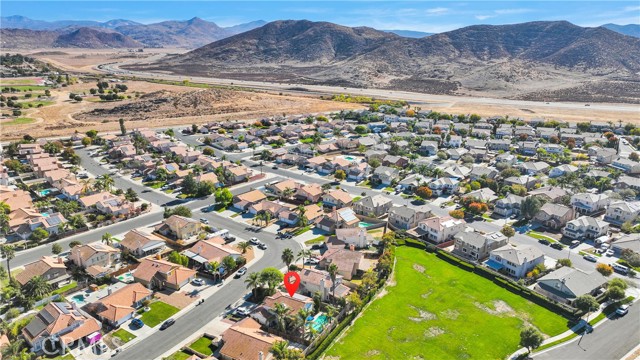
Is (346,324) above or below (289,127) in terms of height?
below

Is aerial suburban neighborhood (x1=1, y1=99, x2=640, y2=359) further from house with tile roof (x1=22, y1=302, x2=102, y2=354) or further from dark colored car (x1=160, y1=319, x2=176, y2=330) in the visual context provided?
dark colored car (x1=160, y1=319, x2=176, y2=330)

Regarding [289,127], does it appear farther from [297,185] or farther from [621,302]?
[621,302]

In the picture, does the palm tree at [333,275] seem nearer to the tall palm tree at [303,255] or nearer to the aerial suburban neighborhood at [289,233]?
the aerial suburban neighborhood at [289,233]

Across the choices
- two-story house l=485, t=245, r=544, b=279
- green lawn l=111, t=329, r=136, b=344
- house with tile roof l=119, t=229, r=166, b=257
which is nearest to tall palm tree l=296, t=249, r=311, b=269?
house with tile roof l=119, t=229, r=166, b=257

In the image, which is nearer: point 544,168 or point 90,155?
point 544,168

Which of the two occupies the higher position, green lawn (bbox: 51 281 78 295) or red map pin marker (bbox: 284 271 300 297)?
red map pin marker (bbox: 284 271 300 297)

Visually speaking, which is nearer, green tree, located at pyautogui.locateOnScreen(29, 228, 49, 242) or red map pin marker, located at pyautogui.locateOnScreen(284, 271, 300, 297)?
red map pin marker, located at pyautogui.locateOnScreen(284, 271, 300, 297)

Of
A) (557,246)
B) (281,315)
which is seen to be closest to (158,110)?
(281,315)

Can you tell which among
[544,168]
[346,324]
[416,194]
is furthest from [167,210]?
[544,168]
